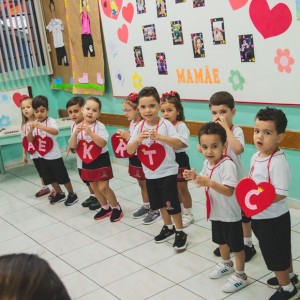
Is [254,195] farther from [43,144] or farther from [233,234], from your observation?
[43,144]

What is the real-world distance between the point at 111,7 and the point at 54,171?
187 cm

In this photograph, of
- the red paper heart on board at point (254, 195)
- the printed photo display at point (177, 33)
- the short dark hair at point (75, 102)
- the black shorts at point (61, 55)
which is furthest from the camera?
the black shorts at point (61, 55)

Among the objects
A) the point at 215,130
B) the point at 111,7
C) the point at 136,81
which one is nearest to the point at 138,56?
the point at 136,81

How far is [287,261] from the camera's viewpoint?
8.15 feet

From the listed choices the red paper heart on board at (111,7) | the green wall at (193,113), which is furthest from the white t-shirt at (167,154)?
the red paper heart on board at (111,7)

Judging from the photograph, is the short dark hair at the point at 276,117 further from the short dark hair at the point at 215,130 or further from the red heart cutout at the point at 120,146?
the red heart cutout at the point at 120,146

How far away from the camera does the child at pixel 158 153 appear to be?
3.33 metres

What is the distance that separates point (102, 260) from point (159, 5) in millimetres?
2438

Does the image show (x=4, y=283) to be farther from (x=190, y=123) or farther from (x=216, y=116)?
(x=190, y=123)

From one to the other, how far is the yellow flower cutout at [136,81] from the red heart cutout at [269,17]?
67.3 inches

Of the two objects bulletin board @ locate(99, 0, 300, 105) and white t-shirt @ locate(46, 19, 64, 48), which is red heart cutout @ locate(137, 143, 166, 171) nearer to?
bulletin board @ locate(99, 0, 300, 105)

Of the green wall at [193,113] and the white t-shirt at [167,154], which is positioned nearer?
the white t-shirt at [167,154]

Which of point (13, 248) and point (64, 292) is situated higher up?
point (64, 292)

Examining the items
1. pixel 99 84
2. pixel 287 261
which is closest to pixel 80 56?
pixel 99 84
